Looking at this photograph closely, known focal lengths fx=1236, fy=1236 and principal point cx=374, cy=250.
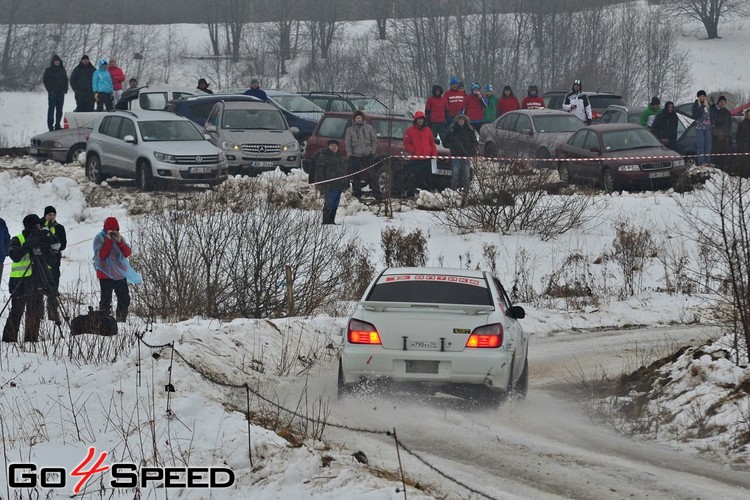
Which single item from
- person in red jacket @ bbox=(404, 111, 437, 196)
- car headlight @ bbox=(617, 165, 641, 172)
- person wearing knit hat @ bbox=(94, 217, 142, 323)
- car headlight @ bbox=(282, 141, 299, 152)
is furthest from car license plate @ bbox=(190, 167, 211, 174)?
person wearing knit hat @ bbox=(94, 217, 142, 323)

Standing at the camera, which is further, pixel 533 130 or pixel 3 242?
pixel 533 130

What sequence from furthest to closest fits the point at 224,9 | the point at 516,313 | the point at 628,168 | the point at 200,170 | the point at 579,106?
Answer: 1. the point at 224,9
2. the point at 579,106
3. the point at 200,170
4. the point at 628,168
5. the point at 516,313

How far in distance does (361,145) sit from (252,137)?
4.77 m

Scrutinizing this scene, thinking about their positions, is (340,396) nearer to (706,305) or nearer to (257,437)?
(257,437)

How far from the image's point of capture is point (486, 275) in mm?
12883

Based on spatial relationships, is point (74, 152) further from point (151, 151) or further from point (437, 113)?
point (437, 113)

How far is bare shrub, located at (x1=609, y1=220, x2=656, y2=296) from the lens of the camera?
20828 millimetres

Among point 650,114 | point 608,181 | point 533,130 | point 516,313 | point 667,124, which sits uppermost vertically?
point 650,114

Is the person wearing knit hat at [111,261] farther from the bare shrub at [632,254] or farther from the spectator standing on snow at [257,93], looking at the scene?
the spectator standing on snow at [257,93]

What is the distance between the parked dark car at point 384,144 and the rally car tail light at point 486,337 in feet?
42.0

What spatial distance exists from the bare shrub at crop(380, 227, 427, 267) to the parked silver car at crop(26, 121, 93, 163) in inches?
517

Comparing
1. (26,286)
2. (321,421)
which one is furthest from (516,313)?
(26,286)

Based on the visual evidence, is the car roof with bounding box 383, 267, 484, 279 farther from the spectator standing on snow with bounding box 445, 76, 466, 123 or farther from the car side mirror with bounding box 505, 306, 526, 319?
the spectator standing on snow with bounding box 445, 76, 466, 123

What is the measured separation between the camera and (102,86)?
34562mm
